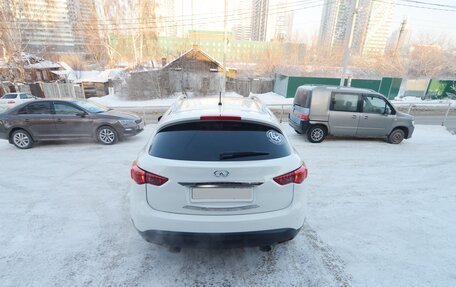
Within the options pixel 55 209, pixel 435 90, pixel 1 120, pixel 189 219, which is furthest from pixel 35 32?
pixel 435 90

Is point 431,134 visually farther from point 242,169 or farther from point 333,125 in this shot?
point 242,169

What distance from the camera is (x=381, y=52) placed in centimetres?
3747

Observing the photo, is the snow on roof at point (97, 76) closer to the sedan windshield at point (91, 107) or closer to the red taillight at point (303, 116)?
the sedan windshield at point (91, 107)

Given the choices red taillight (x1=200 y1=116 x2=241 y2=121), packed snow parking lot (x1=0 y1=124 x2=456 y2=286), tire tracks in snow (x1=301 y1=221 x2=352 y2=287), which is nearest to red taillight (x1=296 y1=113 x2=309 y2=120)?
packed snow parking lot (x1=0 y1=124 x2=456 y2=286)

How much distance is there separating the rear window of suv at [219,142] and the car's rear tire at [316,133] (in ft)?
18.8

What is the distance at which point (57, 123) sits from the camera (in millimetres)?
7020

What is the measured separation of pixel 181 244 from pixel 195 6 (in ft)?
107

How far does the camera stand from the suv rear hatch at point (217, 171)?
2105 millimetres

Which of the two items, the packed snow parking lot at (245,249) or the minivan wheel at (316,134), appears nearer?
the packed snow parking lot at (245,249)

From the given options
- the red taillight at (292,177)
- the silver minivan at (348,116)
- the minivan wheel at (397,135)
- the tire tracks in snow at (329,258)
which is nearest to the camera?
the red taillight at (292,177)

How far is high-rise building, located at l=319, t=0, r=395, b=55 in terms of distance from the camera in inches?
914

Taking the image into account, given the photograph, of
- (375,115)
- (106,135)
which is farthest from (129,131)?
(375,115)

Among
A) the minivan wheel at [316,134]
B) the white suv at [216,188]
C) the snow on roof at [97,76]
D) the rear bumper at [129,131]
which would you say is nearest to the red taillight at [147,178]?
the white suv at [216,188]

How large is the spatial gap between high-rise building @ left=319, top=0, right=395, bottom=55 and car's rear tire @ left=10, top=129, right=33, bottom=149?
2317 centimetres
